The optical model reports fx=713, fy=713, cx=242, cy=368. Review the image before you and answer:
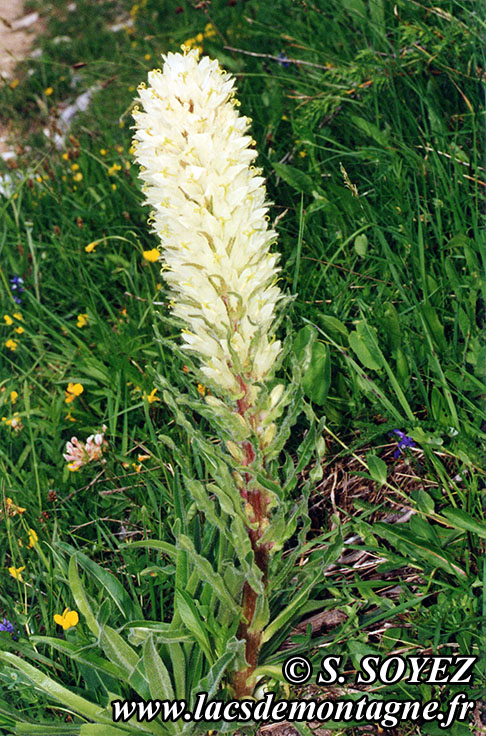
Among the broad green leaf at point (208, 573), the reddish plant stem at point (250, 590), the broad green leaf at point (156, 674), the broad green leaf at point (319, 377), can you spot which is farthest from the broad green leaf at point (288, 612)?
the broad green leaf at point (319, 377)

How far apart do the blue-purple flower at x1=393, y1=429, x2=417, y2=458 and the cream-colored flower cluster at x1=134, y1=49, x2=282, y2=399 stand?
0.78 m

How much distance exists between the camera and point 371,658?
6.41 ft

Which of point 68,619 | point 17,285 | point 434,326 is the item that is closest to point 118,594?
point 68,619

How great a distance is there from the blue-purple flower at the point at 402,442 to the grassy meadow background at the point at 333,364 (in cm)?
3

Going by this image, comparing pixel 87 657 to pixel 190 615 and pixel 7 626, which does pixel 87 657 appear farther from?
pixel 7 626

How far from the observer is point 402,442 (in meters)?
2.28

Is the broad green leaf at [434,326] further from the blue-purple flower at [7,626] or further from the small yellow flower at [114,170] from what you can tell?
the small yellow flower at [114,170]

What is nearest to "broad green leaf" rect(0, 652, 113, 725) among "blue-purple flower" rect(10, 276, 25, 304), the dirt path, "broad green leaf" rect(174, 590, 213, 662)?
"broad green leaf" rect(174, 590, 213, 662)

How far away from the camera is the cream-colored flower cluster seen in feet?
5.00

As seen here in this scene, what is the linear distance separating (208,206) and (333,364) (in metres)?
1.17

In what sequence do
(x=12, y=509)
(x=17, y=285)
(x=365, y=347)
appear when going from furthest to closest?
(x=17, y=285)
(x=12, y=509)
(x=365, y=347)

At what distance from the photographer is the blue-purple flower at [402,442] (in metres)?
2.25

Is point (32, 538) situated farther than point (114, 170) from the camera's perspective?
No

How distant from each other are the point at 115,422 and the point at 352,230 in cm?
125
